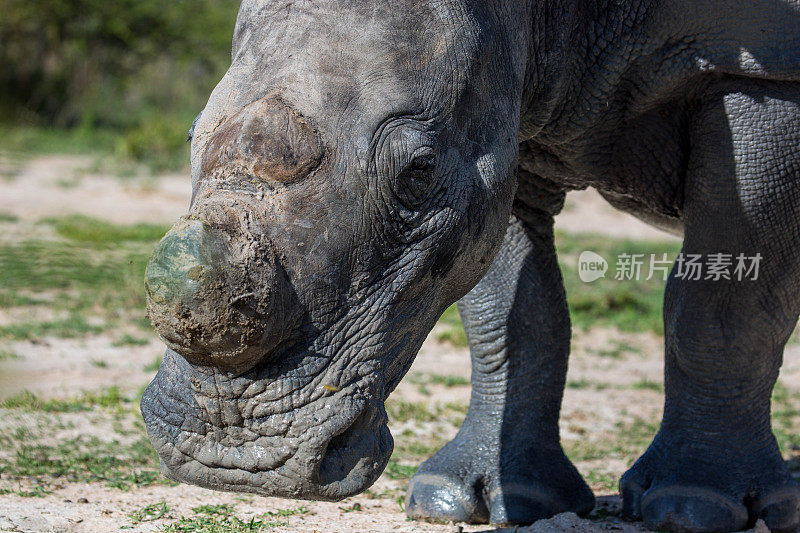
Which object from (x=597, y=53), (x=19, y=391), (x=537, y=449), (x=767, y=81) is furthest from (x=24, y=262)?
(x=767, y=81)

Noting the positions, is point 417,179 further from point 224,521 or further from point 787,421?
point 787,421

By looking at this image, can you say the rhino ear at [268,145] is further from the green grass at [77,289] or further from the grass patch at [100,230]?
the grass patch at [100,230]

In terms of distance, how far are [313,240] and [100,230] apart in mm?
5876

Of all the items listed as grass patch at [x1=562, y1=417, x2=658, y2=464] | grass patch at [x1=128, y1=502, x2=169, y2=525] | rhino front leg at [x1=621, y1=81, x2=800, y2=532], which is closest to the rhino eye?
rhino front leg at [x1=621, y1=81, x2=800, y2=532]

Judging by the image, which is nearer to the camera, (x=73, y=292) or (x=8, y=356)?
(x=8, y=356)

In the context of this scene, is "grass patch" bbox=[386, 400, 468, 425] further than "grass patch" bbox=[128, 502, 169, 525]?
Yes

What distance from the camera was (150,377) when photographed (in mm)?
5777

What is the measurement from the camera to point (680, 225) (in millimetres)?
4461

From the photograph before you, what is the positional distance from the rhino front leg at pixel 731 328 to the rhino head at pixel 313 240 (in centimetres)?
110

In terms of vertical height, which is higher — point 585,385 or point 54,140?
point 54,140

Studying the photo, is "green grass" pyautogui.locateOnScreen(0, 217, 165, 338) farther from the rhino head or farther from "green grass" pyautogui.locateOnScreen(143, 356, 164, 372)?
the rhino head

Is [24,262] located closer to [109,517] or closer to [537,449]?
[109,517]

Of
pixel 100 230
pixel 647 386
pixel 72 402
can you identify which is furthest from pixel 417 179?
pixel 100 230

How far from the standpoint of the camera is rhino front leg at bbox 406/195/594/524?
3.95 m
